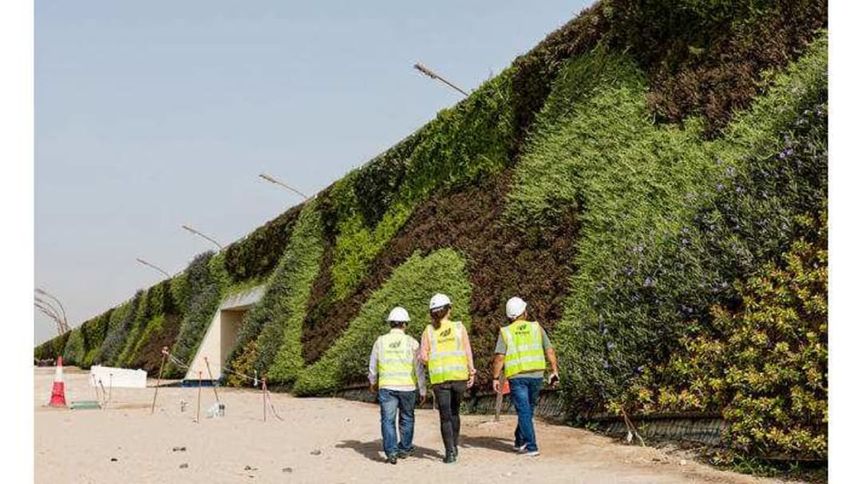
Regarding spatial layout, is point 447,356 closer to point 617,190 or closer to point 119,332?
point 617,190

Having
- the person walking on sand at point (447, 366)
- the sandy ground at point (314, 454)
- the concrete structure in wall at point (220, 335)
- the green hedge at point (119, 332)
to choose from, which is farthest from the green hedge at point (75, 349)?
the person walking on sand at point (447, 366)

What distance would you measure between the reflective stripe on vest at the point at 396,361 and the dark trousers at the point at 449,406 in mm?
412

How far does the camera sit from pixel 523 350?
9.67 metres

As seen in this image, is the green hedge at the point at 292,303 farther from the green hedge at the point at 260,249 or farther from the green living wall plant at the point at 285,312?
the green hedge at the point at 260,249

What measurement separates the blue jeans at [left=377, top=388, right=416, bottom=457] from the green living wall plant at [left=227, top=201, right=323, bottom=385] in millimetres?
12887

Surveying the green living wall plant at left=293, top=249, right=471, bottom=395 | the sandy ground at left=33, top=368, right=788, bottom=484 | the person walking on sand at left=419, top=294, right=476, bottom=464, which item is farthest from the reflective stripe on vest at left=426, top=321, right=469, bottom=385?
the green living wall plant at left=293, top=249, right=471, bottom=395

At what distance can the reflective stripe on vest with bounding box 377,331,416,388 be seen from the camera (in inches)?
374

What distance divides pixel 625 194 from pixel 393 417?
4970mm

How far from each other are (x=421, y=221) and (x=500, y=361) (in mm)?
9208

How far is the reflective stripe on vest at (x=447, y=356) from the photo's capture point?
30.6ft

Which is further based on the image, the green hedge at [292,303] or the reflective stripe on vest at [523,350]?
the green hedge at [292,303]

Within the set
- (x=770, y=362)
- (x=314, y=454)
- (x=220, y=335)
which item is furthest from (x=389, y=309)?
(x=220, y=335)

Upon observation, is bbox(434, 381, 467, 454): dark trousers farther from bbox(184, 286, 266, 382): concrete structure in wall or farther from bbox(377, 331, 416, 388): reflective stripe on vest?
bbox(184, 286, 266, 382): concrete structure in wall

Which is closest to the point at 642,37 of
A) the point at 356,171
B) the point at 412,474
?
the point at 412,474
